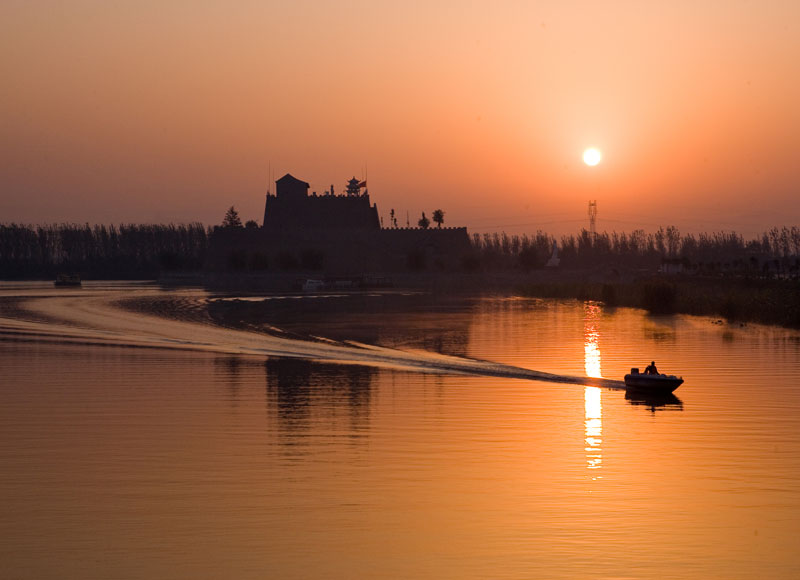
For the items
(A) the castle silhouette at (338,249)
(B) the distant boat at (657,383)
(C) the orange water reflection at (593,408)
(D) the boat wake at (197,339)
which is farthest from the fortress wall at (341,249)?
(B) the distant boat at (657,383)

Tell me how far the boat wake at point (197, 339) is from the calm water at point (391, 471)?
57.1 inches

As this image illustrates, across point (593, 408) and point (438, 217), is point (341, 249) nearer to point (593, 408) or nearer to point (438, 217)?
point (438, 217)

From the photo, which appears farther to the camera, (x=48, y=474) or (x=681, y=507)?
(x=48, y=474)

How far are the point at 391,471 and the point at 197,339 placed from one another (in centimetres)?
3242

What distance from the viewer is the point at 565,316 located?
221 ft

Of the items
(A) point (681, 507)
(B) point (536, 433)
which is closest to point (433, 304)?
(B) point (536, 433)

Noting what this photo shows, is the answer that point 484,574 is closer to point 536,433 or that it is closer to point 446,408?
point 536,433

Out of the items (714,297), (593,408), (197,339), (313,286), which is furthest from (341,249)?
(593,408)

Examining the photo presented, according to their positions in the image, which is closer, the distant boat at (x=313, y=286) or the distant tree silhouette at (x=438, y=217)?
the distant boat at (x=313, y=286)

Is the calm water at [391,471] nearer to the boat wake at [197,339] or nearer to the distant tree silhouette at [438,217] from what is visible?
the boat wake at [197,339]

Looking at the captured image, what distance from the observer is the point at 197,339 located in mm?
47625

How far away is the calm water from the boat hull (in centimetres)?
102

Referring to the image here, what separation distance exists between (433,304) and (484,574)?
73.1m

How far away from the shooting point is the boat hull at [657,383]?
2578 cm
